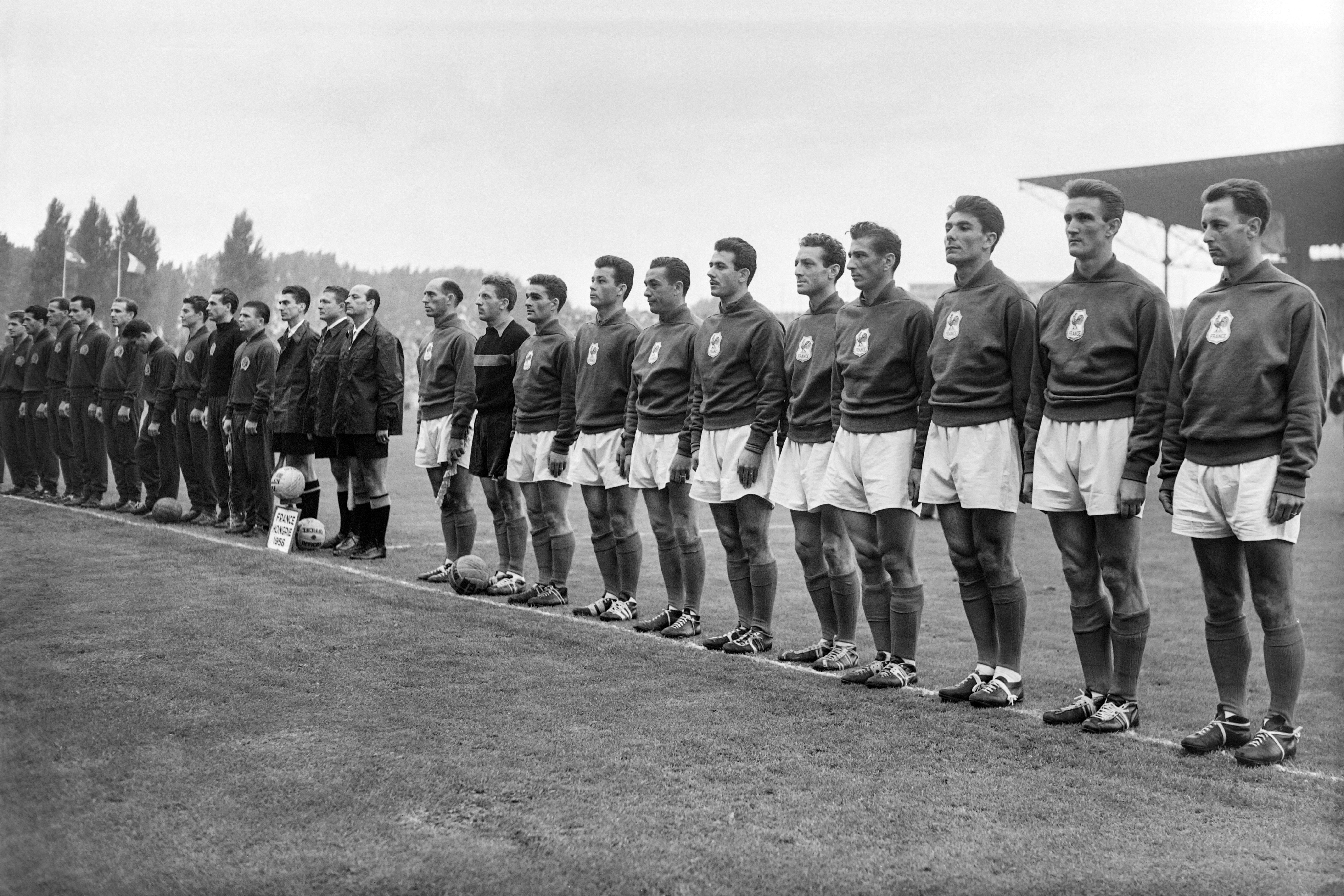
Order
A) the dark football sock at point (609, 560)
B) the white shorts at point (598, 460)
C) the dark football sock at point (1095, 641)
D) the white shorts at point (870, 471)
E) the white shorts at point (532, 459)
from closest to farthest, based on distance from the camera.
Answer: the dark football sock at point (1095, 641) → the white shorts at point (870, 471) → the white shorts at point (598, 460) → the dark football sock at point (609, 560) → the white shorts at point (532, 459)

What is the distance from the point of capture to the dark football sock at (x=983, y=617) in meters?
5.23

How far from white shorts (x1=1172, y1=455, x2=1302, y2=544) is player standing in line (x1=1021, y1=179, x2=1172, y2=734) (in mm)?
151

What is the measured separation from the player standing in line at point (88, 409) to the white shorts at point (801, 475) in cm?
907

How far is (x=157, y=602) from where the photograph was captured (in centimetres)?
720

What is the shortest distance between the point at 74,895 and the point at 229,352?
341 inches

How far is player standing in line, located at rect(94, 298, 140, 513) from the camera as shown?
1236 cm

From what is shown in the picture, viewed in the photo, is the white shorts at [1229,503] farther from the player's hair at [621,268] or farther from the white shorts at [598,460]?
the player's hair at [621,268]

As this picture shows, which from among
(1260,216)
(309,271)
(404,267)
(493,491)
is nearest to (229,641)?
(493,491)

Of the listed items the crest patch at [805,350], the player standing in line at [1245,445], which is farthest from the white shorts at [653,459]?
the player standing in line at [1245,445]

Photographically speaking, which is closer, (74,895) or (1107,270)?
(74,895)

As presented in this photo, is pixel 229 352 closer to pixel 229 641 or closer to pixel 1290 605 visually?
pixel 229 641

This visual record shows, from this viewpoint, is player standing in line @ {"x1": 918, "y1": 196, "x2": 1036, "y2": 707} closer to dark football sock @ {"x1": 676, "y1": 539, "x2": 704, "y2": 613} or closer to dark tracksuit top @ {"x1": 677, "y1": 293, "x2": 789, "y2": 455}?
dark tracksuit top @ {"x1": 677, "y1": 293, "x2": 789, "y2": 455}

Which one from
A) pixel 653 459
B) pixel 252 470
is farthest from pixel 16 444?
pixel 653 459

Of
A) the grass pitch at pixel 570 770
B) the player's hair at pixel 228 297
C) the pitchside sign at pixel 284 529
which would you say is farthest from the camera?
the player's hair at pixel 228 297
